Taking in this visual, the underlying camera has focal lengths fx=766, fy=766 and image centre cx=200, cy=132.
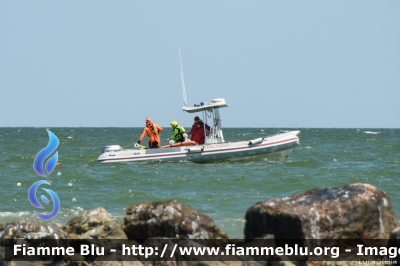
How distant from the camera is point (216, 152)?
72.0 ft

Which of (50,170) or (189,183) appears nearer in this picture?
(50,170)

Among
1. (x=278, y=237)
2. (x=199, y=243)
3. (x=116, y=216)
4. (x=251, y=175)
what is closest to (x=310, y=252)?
(x=278, y=237)

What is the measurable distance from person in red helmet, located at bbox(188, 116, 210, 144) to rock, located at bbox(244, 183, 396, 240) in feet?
42.6

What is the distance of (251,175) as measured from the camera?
742 inches

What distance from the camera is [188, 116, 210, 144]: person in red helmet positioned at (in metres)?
21.6

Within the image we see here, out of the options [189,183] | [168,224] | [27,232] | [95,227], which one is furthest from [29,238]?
[189,183]

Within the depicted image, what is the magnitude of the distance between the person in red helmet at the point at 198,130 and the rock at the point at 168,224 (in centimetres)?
1283

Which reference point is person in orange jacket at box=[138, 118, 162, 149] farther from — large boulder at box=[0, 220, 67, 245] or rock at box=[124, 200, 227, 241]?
large boulder at box=[0, 220, 67, 245]

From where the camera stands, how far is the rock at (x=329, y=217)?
8.20 meters

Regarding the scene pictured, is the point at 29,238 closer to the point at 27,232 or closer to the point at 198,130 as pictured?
the point at 27,232

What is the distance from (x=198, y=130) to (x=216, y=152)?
0.81 m

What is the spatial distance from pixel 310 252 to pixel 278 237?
0.38m

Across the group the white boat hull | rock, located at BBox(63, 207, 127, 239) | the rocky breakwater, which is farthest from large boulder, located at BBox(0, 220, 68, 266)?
the white boat hull

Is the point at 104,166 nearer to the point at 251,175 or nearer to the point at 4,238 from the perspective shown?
the point at 251,175
